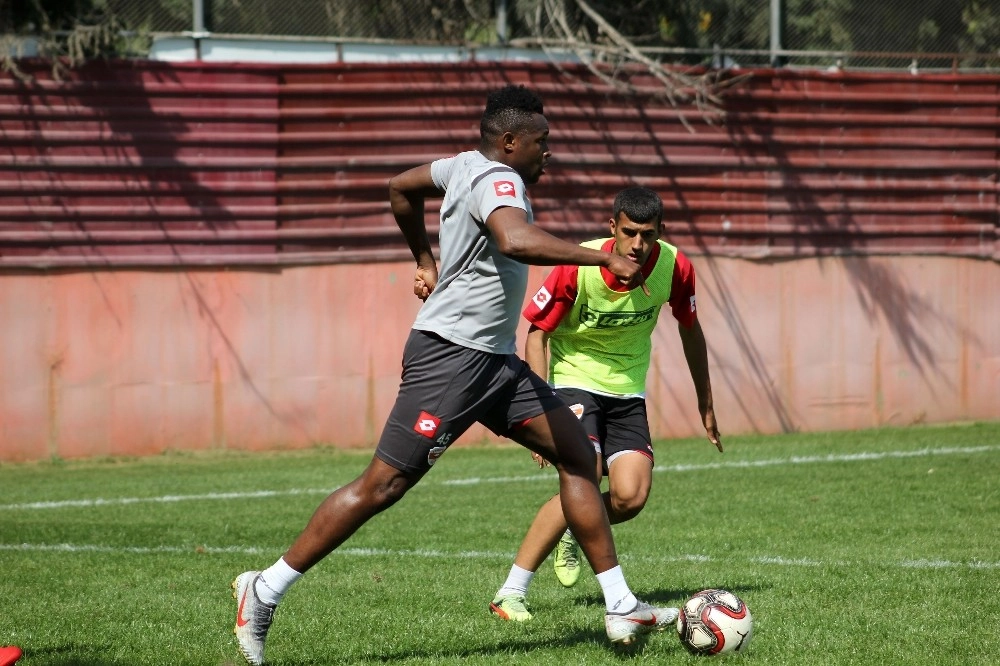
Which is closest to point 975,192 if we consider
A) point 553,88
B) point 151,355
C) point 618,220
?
point 553,88

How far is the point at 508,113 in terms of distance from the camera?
16.8 ft

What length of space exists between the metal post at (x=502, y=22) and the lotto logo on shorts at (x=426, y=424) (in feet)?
36.4

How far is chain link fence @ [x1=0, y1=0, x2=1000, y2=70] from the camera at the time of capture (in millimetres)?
14781

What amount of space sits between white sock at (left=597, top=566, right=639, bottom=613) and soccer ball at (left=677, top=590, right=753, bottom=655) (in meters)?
0.26

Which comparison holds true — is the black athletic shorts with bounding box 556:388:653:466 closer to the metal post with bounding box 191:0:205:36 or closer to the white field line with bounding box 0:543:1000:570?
the white field line with bounding box 0:543:1000:570

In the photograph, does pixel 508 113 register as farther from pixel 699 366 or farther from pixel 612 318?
pixel 699 366

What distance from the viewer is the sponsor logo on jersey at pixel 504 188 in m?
4.86

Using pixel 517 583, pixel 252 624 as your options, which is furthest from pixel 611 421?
pixel 252 624

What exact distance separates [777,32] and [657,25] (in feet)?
5.11

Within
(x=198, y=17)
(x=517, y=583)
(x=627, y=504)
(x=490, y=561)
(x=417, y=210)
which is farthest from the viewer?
(x=198, y=17)

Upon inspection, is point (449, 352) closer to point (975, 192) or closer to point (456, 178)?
point (456, 178)

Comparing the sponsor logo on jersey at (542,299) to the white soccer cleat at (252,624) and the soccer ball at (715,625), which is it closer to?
the soccer ball at (715,625)

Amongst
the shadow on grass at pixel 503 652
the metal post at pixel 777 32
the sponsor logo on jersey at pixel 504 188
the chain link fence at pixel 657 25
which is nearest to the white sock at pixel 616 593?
the shadow on grass at pixel 503 652

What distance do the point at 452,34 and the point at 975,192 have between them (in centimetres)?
640
